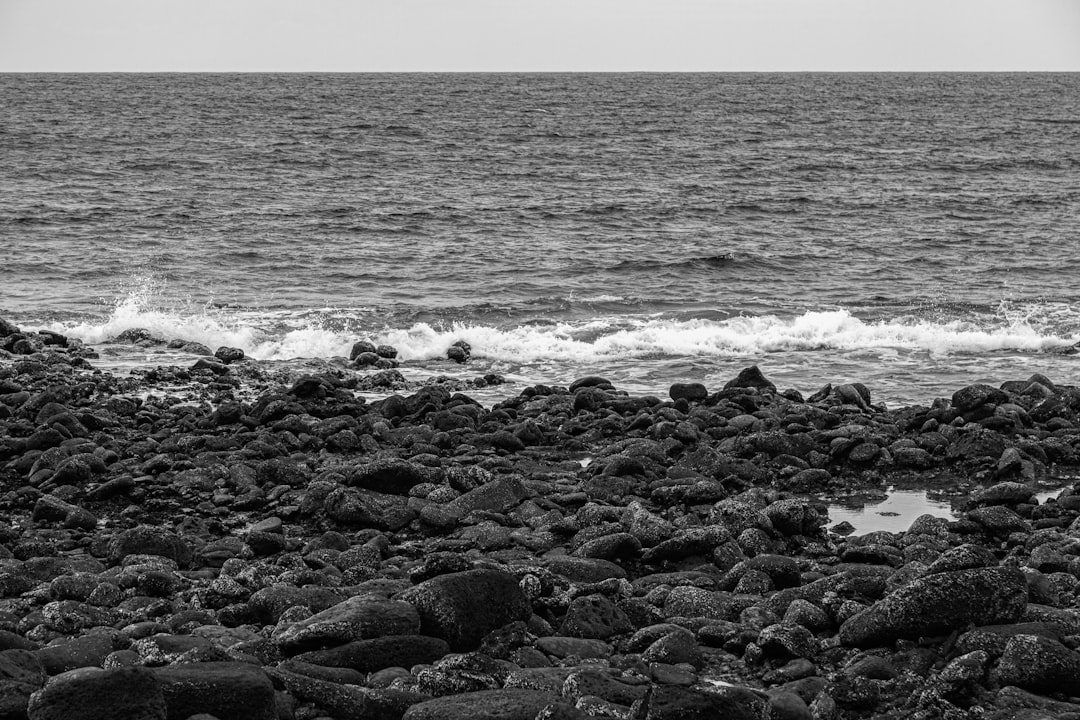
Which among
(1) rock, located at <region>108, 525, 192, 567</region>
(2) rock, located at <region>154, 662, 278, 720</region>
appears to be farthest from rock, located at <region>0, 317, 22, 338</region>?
(2) rock, located at <region>154, 662, 278, 720</region>

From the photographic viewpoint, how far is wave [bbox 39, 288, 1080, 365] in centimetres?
1766

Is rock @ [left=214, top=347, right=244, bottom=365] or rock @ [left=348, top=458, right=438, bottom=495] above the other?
rock @ [left=348, top=458, right=438, bottom=495]

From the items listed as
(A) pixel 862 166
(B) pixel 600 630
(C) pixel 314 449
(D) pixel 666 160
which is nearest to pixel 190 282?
(C) pixel 314 449

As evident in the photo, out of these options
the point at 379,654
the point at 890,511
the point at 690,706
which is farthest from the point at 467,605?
the point at 890,511

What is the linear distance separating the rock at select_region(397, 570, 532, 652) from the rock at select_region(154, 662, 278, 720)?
3.86 feet

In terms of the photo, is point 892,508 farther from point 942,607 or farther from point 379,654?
point 379,654

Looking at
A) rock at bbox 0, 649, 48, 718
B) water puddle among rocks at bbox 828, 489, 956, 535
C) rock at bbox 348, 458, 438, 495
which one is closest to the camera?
rock at bbox 0, 649, 48, 718

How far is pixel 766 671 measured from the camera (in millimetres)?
6109

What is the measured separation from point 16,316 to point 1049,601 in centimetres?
1763

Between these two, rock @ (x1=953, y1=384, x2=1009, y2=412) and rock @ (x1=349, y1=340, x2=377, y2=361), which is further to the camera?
rock @ (x1=349, y1=340, x2=377, y2=361)

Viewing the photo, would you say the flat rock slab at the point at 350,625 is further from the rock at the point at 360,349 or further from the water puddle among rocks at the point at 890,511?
the rock at the point at 360,349

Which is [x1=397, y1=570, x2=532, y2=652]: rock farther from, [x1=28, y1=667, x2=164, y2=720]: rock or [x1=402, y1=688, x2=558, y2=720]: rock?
[x1=28, y1=667, x2=164, y2=720]: rock

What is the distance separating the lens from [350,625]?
19.9 ft

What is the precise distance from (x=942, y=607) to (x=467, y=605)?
8.37ft
